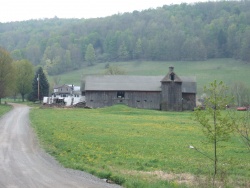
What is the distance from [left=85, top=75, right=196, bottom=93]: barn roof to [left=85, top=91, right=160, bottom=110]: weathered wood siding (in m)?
0.84

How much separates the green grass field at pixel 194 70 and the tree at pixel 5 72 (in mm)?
52043

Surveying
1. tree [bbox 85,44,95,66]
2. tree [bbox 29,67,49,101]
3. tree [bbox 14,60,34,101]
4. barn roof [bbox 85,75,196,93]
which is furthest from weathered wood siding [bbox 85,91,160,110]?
tree [bbox 85,44,95,66]

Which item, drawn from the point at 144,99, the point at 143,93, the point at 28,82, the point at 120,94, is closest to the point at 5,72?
the point at 28,82

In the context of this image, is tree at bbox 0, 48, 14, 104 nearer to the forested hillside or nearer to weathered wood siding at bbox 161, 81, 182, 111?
weathered wood siding at bbox 161, 81, 182, 111

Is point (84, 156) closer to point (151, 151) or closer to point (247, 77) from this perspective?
point (151, 151)

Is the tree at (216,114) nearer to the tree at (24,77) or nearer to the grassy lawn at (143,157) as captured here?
the grassy lawn at (143,157)

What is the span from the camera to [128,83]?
7769 centimetres

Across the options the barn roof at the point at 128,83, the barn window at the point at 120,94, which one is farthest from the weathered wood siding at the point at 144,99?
the barn window at the point at 120,94

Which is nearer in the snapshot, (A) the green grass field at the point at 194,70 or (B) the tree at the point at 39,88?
(B) the tree at the point at 39,88

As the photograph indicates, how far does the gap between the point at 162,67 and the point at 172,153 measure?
449 ft

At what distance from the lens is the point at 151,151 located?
20.9 m

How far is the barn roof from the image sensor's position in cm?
7575

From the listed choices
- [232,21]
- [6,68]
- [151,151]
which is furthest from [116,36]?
[151,151]

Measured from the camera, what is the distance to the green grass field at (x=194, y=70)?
134125 millimetres
